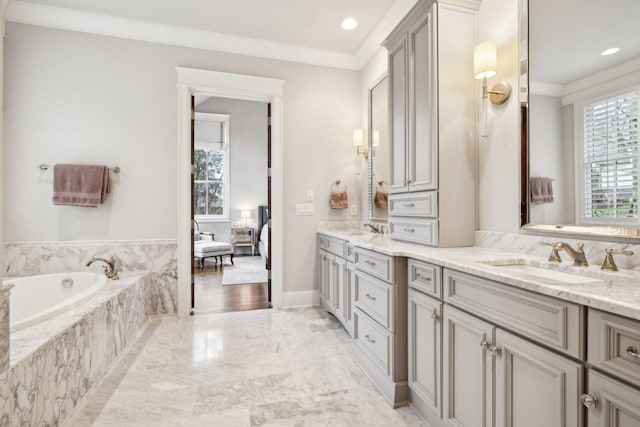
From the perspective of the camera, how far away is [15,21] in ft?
9.59

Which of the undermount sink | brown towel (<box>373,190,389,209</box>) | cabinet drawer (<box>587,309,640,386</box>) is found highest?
brown towel (<box>373,190,389,209</box>)

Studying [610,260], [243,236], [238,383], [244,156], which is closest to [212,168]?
[244,156]

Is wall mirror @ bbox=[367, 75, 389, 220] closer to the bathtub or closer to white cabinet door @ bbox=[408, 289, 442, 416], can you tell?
white cabinet door @ bbox=[408, 289, 442, 416]

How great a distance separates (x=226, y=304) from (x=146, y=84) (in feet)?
8.38

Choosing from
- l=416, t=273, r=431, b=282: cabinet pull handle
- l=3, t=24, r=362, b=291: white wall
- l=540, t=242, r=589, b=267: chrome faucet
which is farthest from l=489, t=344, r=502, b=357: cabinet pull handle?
l=3, t=24, r=362, b=291: white wall

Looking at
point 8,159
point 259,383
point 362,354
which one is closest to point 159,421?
point 259,383

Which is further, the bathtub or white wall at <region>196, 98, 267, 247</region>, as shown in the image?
white wall at <region>196, 98, 267, 247</region>

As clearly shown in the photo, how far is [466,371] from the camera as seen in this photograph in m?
1.38

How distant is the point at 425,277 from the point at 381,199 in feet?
5.53

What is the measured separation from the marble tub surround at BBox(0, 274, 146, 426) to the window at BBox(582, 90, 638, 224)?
8.30 feet

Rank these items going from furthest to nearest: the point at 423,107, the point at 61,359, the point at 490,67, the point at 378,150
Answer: the point at 378,150 < the point at 423,107 < the point at 490,67 < the point at 61,359

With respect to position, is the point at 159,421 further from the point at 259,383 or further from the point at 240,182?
the point at 240,182

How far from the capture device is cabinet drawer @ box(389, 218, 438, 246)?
2.06 meters

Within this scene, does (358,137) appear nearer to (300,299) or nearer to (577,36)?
(300,299)
